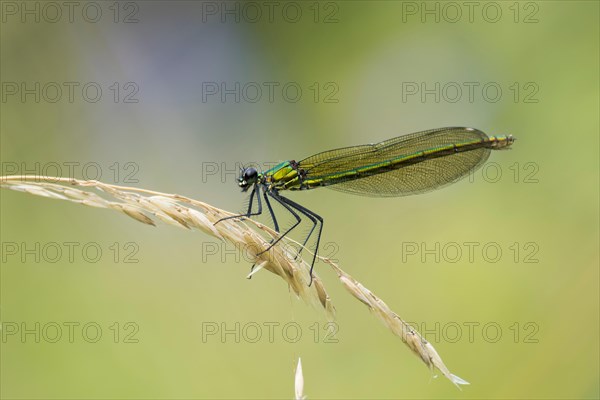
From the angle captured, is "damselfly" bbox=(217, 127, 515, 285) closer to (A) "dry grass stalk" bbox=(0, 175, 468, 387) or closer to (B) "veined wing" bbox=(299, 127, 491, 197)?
(B) "veined wing" bbox=(299, 127, 491, 197)

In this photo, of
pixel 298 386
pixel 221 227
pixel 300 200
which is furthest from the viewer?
pixel 300 200

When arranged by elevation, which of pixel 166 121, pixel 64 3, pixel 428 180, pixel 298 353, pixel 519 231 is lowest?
pixel 298 353

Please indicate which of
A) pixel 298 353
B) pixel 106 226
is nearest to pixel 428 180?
pixel 298 353

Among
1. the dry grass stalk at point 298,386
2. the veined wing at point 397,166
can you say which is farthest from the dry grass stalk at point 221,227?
the veined wing at point 397,166

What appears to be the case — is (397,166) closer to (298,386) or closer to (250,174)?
(250,174)

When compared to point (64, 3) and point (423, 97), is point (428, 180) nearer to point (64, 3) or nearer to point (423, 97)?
point (423, 97)

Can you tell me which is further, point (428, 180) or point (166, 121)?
point (166, 121)

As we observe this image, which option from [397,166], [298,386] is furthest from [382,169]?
[298,386]
